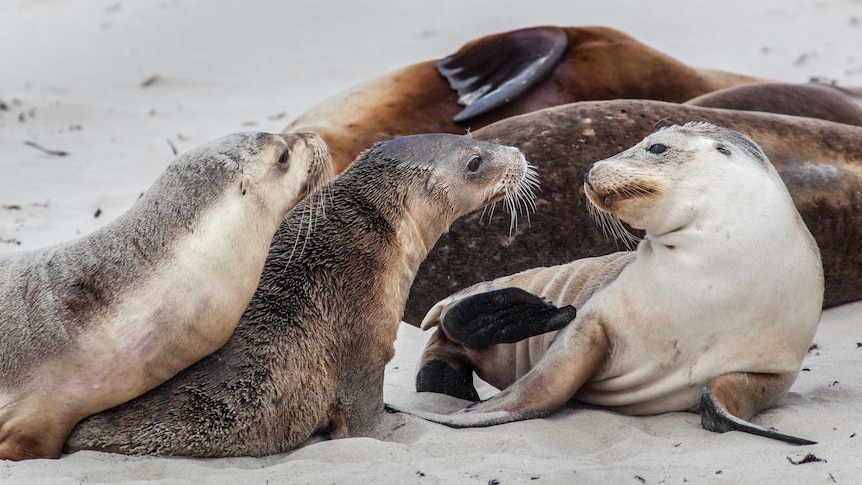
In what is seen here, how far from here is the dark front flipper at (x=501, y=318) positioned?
4.36 m

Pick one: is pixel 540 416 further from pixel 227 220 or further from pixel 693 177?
pixel 227 220

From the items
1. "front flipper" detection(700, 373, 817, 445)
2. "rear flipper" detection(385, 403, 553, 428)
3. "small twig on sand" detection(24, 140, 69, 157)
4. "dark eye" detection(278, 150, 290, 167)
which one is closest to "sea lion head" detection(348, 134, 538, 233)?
"dark eye" detection(278, 150, 290, 167)

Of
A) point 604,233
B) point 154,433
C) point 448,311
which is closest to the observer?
point 154,433

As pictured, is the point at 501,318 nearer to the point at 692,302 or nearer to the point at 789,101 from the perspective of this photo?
the point at 692,302

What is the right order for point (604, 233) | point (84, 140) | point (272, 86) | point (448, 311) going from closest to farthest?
1. point (448, 311)
2. point (604, 233)
3. point (84, 140)
4. point (272, 86)

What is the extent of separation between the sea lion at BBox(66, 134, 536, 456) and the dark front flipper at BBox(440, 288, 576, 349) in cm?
34

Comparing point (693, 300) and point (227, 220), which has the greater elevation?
point (227, 220)

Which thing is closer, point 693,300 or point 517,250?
point 693,300

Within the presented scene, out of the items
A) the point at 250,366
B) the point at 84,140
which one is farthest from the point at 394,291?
the point at 84,140

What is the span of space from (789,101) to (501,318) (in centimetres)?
310

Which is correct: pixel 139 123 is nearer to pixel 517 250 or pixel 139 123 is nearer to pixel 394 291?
pixel 517 250

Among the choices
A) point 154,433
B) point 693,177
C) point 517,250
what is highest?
point 693,177

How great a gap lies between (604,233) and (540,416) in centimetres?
150

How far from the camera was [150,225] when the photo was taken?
12.4 ft
